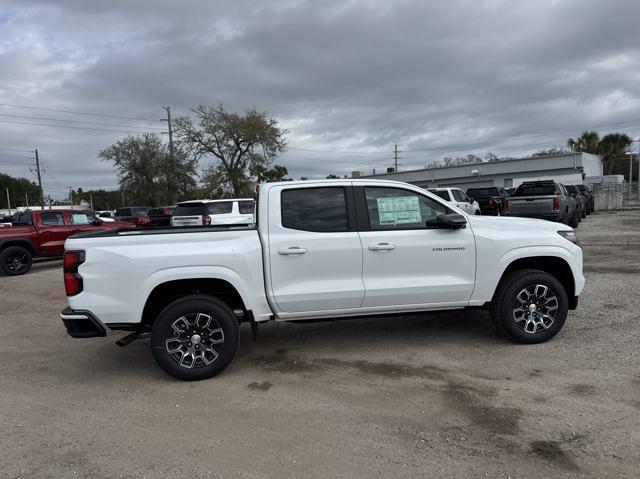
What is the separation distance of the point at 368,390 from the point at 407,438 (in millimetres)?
867

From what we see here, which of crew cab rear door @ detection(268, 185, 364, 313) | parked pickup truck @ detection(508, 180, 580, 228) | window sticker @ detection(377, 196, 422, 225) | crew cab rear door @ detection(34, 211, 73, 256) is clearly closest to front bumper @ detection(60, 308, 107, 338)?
crew cab rear door @ detection(268, 185, 364, 313)

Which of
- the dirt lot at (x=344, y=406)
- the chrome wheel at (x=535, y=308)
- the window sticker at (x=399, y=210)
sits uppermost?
the window sticker at (x=399, y=210)

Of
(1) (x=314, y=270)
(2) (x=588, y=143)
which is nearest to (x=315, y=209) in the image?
(1) (x=314, y=270)

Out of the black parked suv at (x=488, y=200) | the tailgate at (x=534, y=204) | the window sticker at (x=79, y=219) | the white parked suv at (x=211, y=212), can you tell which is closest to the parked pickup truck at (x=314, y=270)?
the white parked suv at (x=211, y=212)

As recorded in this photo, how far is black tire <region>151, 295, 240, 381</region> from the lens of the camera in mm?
4531

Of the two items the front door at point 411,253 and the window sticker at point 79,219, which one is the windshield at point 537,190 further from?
the window sticker at point 79,219

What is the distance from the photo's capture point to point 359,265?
4906 millimetres

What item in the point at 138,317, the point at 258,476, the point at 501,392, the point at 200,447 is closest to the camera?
the point at 258,476

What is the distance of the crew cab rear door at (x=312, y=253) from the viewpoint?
188 inches

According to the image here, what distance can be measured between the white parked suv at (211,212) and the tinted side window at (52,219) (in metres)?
3.01

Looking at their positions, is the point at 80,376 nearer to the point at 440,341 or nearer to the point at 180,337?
the point at 180,337

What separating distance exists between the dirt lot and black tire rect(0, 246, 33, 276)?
7.46 metres

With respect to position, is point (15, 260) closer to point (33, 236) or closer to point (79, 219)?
point (33, 236)

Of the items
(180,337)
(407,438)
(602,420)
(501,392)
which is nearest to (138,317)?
(180,337)
